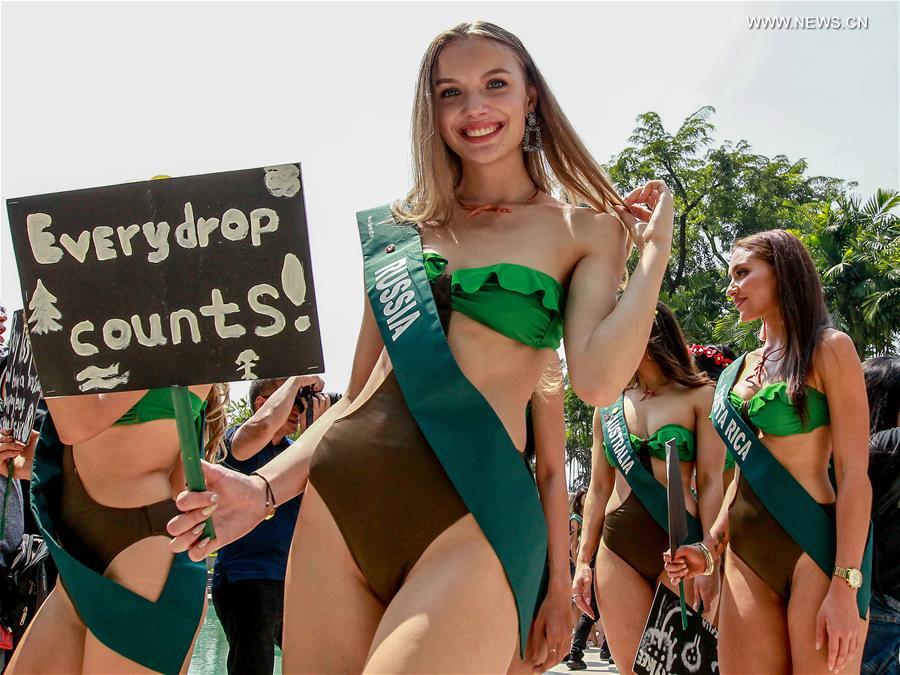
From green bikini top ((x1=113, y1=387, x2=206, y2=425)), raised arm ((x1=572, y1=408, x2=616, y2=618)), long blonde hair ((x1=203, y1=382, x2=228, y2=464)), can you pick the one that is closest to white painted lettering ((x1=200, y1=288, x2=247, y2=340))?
green bikini top ((x1=113, y1=387, x2=206, y2=425))

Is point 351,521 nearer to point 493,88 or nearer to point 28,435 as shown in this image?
point 493,88

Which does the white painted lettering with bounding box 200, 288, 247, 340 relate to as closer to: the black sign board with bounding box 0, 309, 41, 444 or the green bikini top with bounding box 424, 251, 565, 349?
the green bikini top with bounding box 424, 251, 565, 349

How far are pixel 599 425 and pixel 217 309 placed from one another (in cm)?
328

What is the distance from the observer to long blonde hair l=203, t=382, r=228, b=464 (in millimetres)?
3861

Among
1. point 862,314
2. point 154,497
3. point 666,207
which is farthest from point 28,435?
point 862,314

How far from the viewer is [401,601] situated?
78.3 inches

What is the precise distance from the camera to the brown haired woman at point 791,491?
3.43 metres

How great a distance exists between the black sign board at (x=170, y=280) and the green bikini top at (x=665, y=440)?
293 cm

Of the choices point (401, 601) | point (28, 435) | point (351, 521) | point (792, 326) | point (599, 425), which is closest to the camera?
point (401, 601)

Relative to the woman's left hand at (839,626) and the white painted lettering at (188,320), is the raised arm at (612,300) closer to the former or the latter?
the white painted lettering at (188,320)

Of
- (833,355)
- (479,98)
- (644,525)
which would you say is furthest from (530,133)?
(644,525)

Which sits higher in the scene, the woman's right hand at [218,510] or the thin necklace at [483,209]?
the thin necklace at [483,209]

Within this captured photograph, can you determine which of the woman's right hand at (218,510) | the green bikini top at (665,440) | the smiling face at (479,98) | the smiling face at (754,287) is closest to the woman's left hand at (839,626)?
the smiling face at (754,287)

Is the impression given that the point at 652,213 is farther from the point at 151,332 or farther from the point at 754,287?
the point at 754,287
